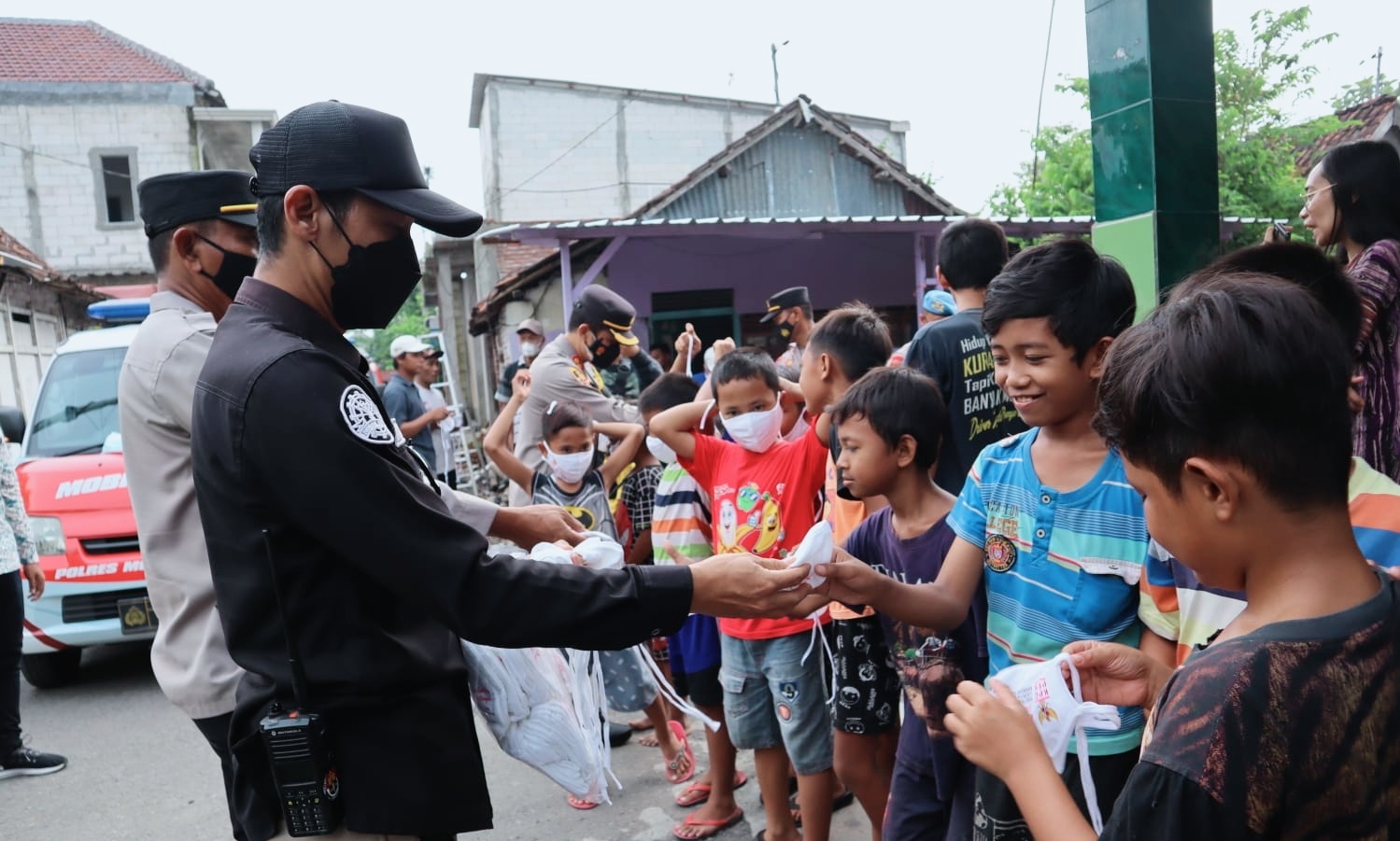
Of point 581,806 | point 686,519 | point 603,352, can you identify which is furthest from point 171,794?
point 603,352

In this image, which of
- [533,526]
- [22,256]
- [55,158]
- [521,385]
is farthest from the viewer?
[55,158]

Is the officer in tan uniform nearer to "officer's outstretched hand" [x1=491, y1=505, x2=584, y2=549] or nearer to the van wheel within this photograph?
"officer's outstretched hand" [x1=491, y1=505, x2=584, y2=549]

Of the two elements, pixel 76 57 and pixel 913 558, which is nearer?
pixel 913 558

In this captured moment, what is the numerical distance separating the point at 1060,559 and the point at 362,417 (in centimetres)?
147

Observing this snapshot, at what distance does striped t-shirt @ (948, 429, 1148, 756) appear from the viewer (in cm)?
201

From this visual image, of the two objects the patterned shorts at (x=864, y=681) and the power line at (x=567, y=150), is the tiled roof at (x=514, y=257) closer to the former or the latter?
the power line at (x=567, y=150)

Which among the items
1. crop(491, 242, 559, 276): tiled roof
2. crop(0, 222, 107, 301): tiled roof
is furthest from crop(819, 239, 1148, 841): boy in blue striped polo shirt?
crop(491, 242, 559, 276): tiled roof

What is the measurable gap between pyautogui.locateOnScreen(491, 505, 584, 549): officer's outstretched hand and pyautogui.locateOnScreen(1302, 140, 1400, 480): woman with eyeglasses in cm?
234

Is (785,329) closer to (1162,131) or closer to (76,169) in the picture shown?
(1162,131)

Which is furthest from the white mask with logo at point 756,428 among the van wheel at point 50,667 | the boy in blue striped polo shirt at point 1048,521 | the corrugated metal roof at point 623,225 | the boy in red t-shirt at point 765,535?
the corrugated metal roof at point 623,225

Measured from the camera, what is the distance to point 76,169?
20.6 meters

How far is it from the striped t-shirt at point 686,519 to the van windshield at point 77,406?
469cm

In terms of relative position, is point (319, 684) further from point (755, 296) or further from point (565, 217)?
point (565, 217)

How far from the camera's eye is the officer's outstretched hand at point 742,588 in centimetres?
190
